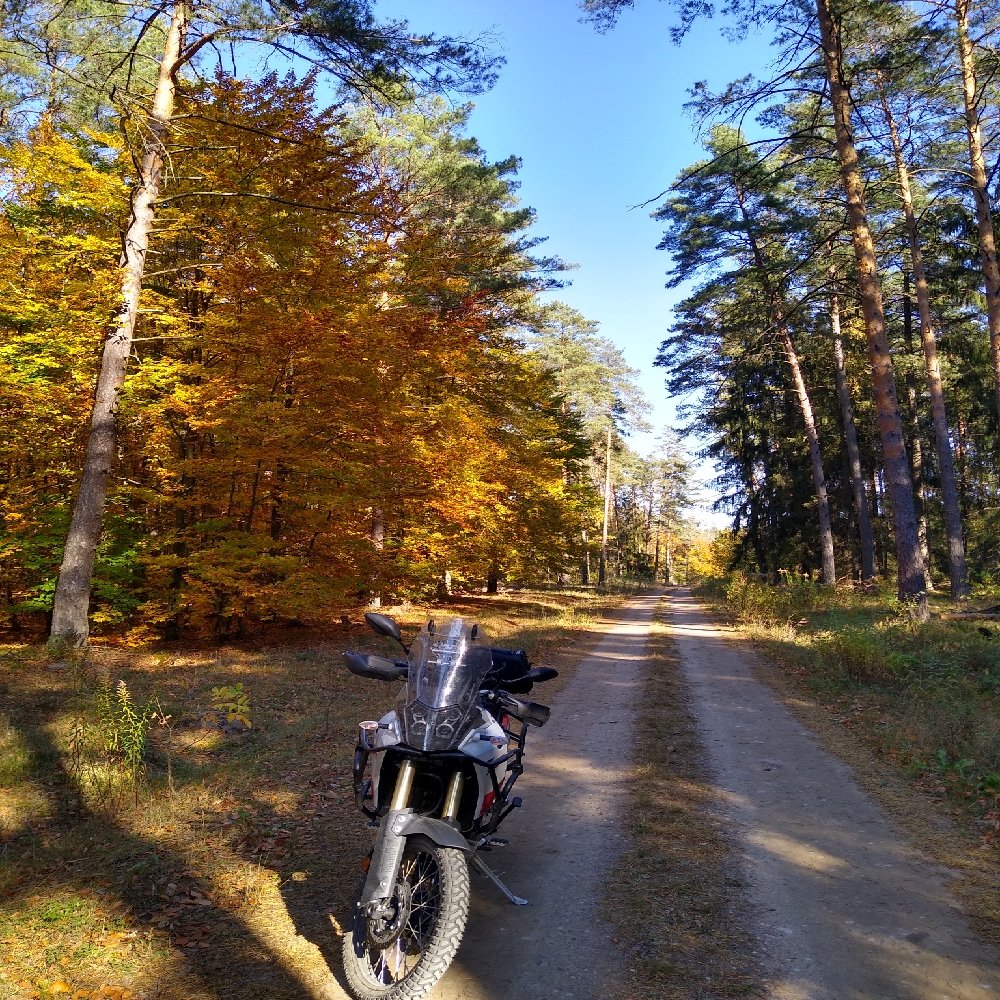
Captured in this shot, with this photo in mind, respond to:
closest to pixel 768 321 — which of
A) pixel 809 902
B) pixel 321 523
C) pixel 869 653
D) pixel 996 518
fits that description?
pixel 996 518

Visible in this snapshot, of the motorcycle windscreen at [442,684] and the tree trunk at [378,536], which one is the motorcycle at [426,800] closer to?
the motorcycle windscreen at [442,684]

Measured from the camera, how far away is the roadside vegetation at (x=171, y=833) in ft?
11.2

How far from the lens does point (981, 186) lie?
14.8 metres

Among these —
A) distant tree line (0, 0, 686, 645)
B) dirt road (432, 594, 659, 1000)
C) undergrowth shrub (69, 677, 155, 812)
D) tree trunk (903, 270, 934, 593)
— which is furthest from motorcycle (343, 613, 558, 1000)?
tree trunk (903, 270, 934, 593)

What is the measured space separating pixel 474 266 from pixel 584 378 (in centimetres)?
2336

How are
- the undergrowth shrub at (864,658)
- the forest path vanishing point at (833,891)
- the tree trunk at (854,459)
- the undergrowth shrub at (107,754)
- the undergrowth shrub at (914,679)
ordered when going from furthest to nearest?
the tree trunk at (854,459) < the undergrowth shrub at (864,658) < the undergrowth shrub at (914,679) < the undergrowth shrub at (107,754) < the forest path vanishing point at (833,891)

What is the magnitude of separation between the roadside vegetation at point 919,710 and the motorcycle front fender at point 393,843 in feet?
9.76

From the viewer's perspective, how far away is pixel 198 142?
37.3 ft

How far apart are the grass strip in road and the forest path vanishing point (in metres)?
0.13

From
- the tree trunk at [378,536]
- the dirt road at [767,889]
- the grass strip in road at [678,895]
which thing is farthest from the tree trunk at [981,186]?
the tree trunk at [378,536]

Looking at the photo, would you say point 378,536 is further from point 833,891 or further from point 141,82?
point 833,891

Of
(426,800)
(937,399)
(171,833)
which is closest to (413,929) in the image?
(426,800)

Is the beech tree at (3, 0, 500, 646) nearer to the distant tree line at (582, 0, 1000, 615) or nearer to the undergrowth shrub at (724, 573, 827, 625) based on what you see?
the distant tree line at (582, 0, 1000, 615)

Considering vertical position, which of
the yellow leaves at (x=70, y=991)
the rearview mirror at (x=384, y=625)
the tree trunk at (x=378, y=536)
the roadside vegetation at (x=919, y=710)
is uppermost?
the tree trunk at (x=378, y=536)
